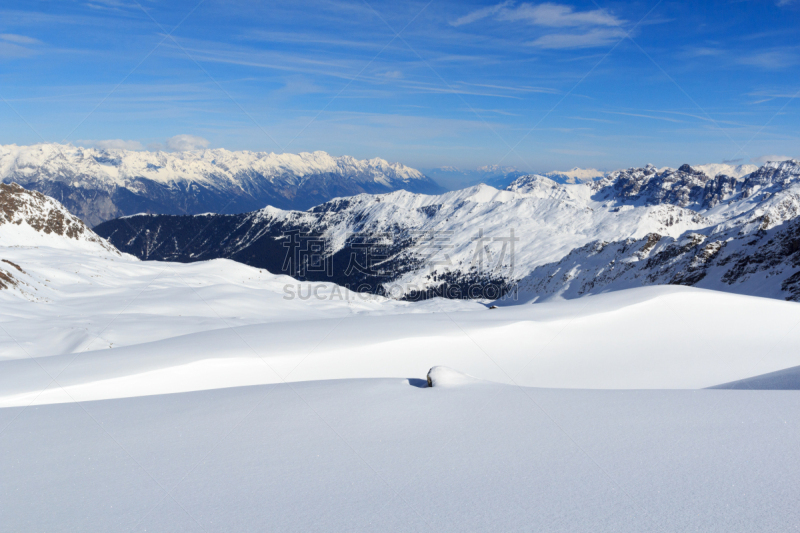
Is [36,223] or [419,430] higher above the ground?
[36,223]

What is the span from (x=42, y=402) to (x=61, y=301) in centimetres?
3172

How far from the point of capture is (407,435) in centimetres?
606

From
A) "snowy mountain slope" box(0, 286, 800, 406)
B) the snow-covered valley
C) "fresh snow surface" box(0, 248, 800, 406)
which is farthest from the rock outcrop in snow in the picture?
the snow-covered valley

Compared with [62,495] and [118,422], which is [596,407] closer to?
Answer: [62,495]

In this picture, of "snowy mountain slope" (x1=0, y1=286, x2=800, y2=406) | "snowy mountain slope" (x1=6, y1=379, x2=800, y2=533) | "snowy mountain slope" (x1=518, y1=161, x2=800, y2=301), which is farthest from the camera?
"snowy mountain slope" (x1=518, y1=161, x2=800, y2=301)

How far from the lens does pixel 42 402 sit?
29.3 feet

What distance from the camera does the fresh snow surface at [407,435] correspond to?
3.99 m

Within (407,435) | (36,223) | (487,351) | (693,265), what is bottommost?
(487,351)

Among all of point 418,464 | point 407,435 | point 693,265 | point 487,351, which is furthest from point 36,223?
point 693,265

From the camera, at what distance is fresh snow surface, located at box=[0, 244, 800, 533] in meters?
3.99

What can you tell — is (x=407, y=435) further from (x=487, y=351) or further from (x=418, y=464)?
(x=487, y=351)

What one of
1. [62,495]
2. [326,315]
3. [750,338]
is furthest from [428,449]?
[326,315]

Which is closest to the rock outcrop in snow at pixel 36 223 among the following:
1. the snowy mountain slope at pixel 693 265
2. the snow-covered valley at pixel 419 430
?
the snow-covered valley at pixel 419 430

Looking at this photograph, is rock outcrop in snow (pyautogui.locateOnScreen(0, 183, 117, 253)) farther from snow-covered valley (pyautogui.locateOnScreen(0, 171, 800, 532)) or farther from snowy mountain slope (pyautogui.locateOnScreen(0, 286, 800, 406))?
snow-covered valley (pyautogui.locateOnScreen(0, 171, 800, 532))
